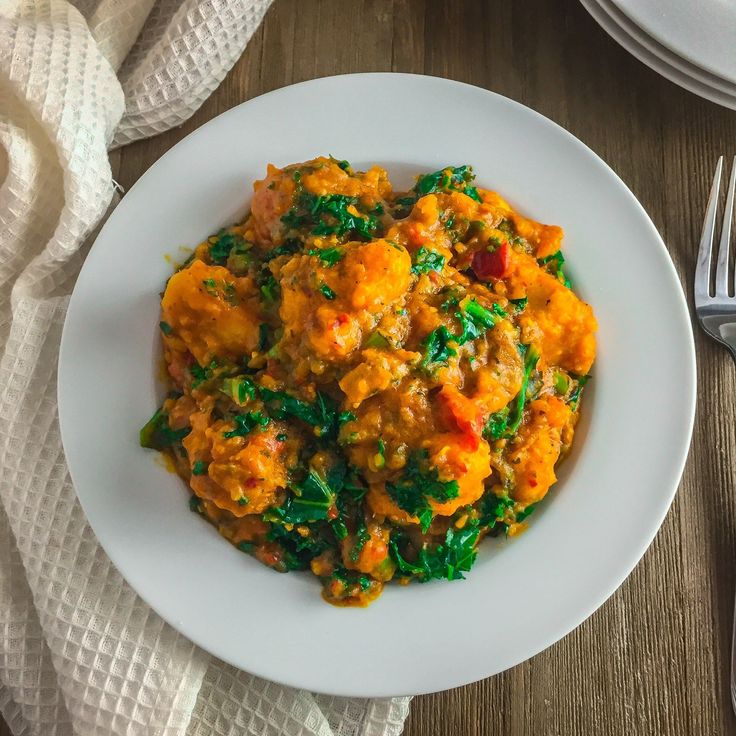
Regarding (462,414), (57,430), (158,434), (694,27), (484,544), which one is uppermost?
(694,27)

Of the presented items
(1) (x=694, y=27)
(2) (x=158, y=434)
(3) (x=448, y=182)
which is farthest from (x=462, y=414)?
(1) (x=694, y=27)

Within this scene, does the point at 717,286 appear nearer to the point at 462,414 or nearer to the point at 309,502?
the point at 462,414

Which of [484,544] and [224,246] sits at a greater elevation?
Answer: [224,246]

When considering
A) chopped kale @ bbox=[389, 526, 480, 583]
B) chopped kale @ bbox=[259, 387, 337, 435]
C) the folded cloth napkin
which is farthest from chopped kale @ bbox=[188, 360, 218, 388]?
chopped kale @ bbox=[389, 526, 480, 583]

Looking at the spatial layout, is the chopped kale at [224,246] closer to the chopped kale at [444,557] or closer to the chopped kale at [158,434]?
the chopped kale at [158,434]

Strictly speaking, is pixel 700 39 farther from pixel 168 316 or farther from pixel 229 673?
pixel 229 673

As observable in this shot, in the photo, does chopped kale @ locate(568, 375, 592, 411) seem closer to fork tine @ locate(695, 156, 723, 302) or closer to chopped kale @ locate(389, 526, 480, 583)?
chopped kale @ locate(389, 526, 480, 583)
